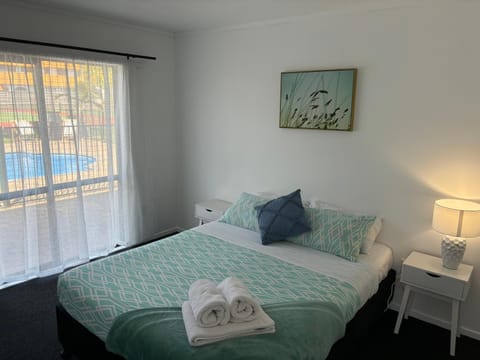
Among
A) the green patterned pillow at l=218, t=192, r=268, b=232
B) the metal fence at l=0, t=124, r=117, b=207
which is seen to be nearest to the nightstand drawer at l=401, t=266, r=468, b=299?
the green patterned pillow at l=218, t=192, r=268, b=232

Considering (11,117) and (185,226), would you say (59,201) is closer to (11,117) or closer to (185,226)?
(11,117)

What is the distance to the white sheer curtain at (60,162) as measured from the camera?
114 inches

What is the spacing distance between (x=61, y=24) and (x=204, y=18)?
1290mm

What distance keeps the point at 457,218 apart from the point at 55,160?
3300mm

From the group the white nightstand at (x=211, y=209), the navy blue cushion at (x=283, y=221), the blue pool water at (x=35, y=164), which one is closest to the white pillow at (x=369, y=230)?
the navy blue cushion at (x=283, y=221)

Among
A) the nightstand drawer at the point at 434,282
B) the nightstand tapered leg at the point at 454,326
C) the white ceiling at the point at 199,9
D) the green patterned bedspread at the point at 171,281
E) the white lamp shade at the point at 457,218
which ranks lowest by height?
the nightstand tapered leg at the point at 454,326

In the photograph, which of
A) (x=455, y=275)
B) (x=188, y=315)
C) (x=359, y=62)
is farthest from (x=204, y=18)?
(x=455, y=275)

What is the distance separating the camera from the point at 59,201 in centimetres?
326

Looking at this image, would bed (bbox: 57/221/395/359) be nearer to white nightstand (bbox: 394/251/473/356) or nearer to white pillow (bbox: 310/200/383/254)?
white pillow (bbox: 310/200/383/254)

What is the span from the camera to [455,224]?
7.65 feet

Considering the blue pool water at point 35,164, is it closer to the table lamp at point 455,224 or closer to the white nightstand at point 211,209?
the white nightstand at point 211,209

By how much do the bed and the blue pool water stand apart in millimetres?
1188

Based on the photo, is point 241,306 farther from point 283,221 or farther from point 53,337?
point 53,337

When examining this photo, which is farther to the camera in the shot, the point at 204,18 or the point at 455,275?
the point at 204,18
